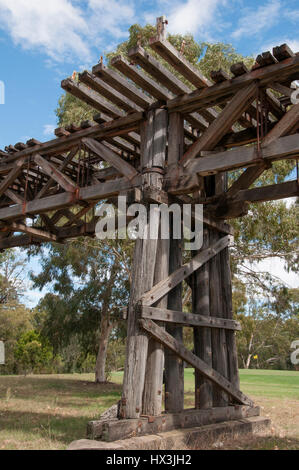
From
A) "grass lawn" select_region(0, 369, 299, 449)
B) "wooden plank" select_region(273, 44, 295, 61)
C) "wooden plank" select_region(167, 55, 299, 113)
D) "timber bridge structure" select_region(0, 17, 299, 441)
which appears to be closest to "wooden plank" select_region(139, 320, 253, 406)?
"timber bridge structure" select_region(0, 17, 299, 441)

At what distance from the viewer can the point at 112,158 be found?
6.46 meters

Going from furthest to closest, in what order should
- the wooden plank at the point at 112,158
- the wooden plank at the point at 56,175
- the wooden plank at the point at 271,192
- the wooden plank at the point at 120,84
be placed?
1. the wooden plank at the point at 56,175
2. the wooden plank at the point at 112,158
3. the wooden plank at the point at 271,192
4. the wooden plank at the point at 120,84

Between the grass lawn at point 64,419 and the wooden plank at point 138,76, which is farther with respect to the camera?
the grass lawn at point 64,419

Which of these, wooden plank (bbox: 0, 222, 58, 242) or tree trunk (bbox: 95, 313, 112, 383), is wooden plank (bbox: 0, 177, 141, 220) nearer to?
wooden plank (bbox: 0, 222, 58, 242)

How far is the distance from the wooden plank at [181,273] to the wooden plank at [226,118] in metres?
1.46

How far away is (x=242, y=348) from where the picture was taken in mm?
50719

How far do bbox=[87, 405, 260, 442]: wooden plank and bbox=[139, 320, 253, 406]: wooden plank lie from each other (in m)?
→ 0.20

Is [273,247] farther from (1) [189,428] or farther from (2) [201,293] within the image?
(1) [189,428]

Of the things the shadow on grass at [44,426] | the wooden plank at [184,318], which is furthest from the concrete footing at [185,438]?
the wooden plank at [184,318]

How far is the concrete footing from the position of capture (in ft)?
14.3

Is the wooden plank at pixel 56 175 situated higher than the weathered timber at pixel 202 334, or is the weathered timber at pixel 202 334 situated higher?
the wooden plank at pixel 56 175

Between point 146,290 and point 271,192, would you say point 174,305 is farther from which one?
point 271,192

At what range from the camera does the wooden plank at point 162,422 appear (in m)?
4.59

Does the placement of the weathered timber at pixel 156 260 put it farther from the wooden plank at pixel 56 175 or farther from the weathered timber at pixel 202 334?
the wooden plank at pixel 56 175
